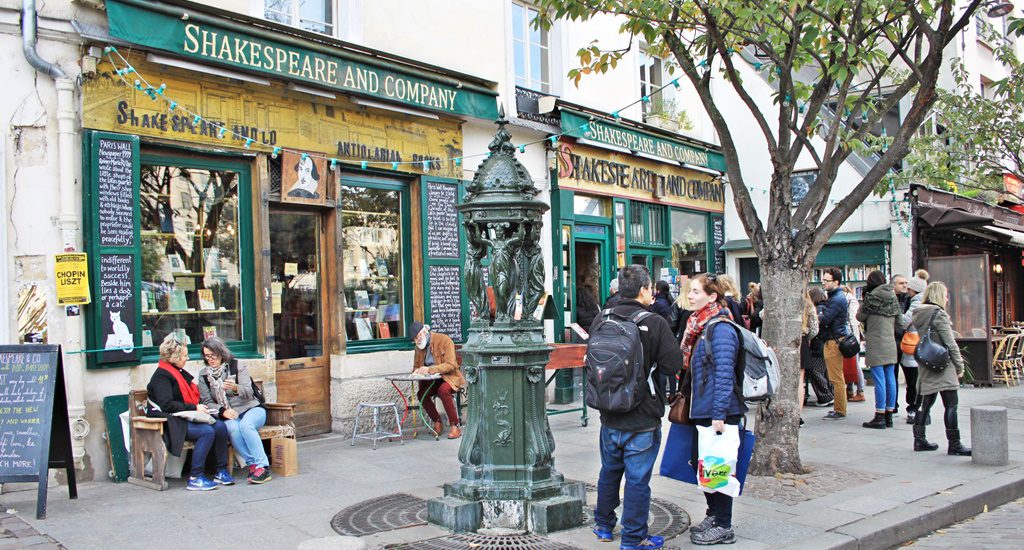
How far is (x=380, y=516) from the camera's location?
242 inches

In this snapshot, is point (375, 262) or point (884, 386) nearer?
point (884, 386)

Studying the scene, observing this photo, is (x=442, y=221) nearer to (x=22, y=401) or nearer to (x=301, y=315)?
(x=301, y=315)

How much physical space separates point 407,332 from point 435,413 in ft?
4.07

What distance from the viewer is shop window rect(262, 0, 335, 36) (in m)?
9.24

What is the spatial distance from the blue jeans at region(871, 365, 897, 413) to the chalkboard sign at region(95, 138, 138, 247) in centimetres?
794

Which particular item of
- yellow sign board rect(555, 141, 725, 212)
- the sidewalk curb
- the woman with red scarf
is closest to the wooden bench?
the woman with red scarf

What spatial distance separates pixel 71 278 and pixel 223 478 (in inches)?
81.7

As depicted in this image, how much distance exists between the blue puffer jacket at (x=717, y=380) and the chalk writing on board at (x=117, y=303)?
4.93 metres

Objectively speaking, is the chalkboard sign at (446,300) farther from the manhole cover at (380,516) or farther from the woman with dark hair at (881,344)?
the woman with dark hair at (881,344)

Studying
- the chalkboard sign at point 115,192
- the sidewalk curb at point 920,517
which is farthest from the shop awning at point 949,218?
the chalkboard sign at point 115,192

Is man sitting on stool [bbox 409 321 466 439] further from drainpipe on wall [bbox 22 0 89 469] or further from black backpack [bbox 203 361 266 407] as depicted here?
drainpipe on wall [bbox 22 0 89 469]

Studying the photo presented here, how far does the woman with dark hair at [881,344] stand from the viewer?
9.89 metres

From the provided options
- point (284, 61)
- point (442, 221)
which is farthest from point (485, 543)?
point (442, 221)

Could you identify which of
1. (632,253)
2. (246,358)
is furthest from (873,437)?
(246,358)
